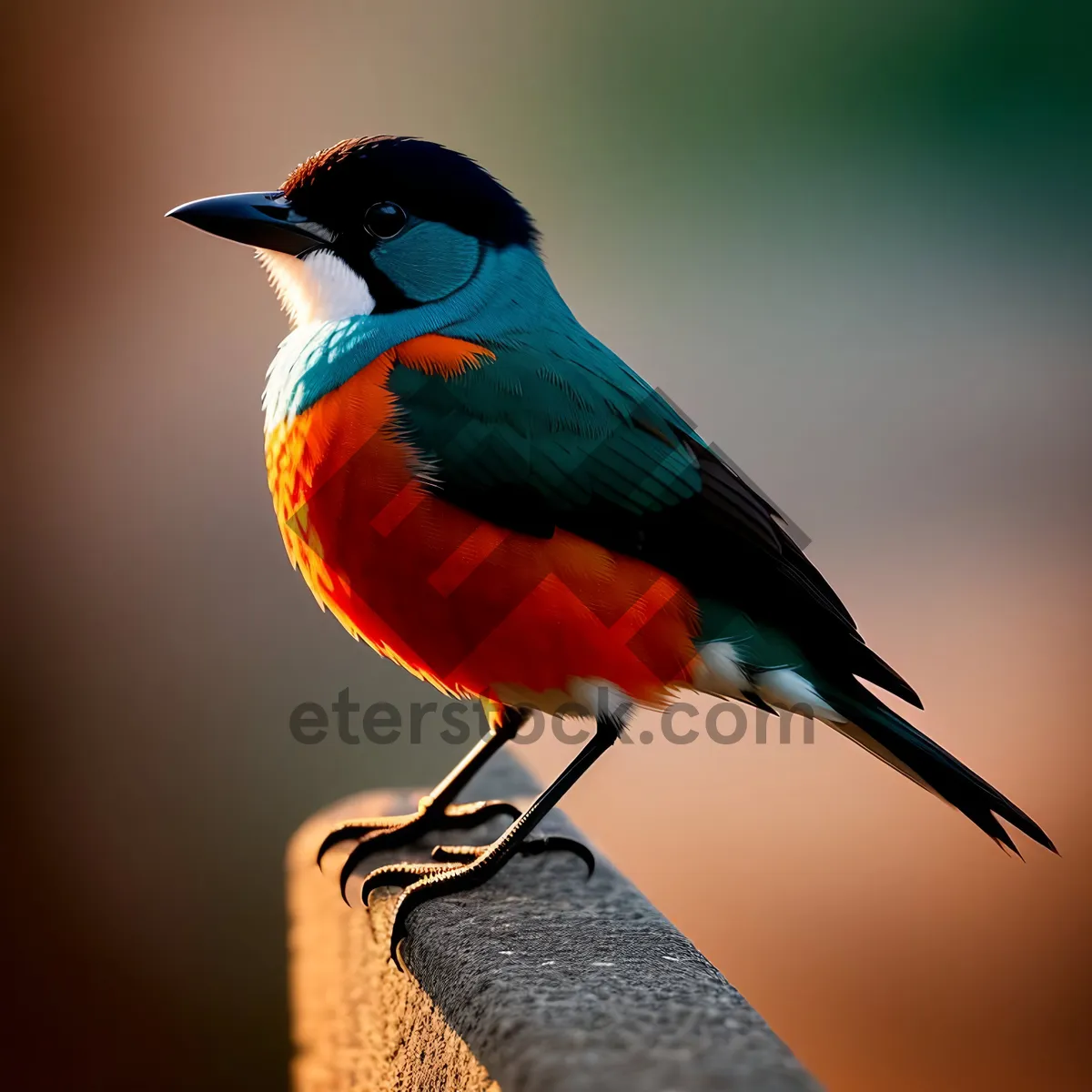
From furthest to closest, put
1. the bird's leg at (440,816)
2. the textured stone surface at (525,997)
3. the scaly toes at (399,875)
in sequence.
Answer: the bird's leg at (440,816) → the scaly toes at (399,875) → the textured stone surface at (525,997)

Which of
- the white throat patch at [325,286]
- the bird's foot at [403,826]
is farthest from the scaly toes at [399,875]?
the white throat patch at [325,286]

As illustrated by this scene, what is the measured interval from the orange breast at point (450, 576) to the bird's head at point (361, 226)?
263 millimetres

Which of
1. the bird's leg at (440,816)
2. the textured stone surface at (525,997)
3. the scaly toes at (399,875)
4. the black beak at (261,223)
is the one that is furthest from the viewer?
the bird's leg at (440,816)

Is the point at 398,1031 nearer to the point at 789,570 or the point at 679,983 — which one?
the point at 679,983

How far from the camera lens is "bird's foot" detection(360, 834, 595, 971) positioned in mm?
2234

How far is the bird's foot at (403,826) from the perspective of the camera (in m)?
2.60

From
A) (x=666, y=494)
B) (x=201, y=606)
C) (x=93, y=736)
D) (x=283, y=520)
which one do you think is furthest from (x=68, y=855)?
(x=666, y=494)

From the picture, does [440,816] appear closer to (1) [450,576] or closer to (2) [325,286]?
(1) [450,576]

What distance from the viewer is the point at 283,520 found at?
2398mm

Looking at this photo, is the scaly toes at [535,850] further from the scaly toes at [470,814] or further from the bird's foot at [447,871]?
the scaly toes at [470,814]

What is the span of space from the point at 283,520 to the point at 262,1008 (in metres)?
3.28

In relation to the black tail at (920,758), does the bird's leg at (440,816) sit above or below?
below

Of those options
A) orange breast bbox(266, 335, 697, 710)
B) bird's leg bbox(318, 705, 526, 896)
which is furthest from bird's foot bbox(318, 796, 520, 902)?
orange breast bbox(266, 335, 697, 710)

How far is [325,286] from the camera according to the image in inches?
102
